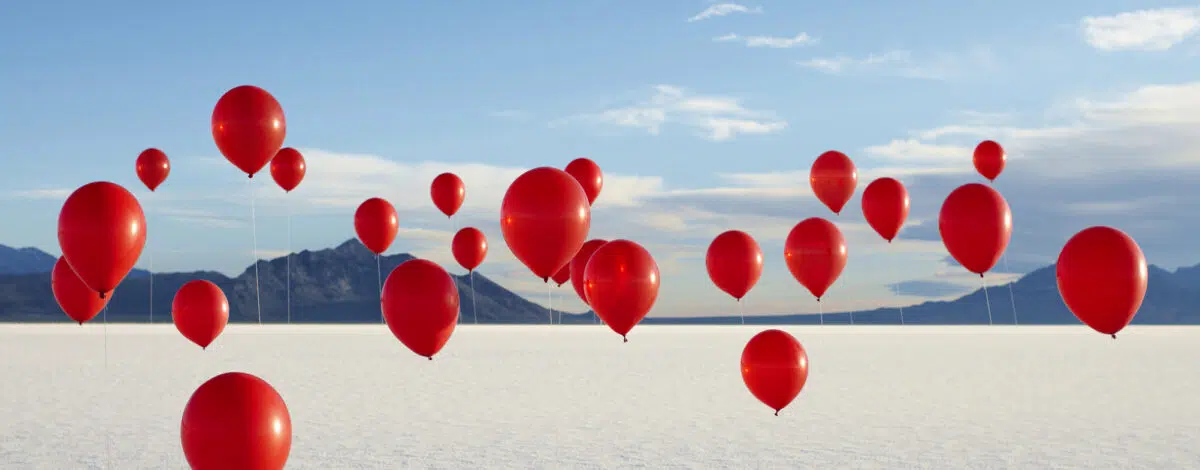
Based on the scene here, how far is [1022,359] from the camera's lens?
2180 centimetres

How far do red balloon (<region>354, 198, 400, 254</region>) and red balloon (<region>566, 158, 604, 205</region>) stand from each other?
5.13 metres

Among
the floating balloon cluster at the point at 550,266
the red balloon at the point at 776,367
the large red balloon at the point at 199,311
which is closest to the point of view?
the floating balloon cluster at the point at 550,266

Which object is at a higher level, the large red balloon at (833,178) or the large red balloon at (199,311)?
the large red balloon at (833,178)

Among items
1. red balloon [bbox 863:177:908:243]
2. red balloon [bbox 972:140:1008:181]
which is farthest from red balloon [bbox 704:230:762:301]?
red balloon [bbox 972:140:1008:181]

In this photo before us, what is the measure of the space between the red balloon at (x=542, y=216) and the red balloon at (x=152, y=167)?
11.1 metres

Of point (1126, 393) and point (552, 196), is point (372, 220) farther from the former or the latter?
point (1126, 393)

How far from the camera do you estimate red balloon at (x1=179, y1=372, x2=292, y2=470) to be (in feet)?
23.5

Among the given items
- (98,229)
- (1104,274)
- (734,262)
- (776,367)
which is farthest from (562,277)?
(1104,274)

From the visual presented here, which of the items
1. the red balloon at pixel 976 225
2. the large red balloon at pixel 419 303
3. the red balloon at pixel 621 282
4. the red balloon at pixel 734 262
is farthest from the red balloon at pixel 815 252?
the large red balloon at pixel 419 303

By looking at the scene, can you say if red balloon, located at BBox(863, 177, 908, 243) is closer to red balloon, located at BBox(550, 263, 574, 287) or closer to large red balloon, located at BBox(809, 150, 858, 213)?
large red balloon, located at BBox(809, 150, 858, 213)

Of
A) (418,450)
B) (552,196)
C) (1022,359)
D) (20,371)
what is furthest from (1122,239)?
(20,371)

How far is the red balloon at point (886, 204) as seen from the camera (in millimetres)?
15133

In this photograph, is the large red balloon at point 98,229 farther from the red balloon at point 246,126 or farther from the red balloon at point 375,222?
the red balloon at point 375,222

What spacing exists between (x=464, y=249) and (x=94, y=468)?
38.8ft
